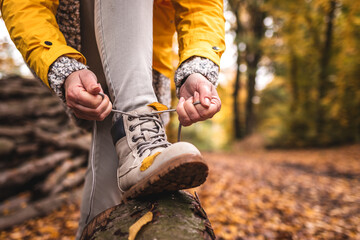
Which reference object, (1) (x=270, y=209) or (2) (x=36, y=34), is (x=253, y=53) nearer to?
(1) (x=270, y=209)

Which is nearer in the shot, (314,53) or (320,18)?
(320,18)

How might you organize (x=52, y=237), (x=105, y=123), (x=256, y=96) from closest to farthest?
(x=105, y=123), (x=52, y=237), (x=256, y=96)

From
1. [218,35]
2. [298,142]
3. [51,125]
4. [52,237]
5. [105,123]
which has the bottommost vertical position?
[298,142]

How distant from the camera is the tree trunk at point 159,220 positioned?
2.40ft

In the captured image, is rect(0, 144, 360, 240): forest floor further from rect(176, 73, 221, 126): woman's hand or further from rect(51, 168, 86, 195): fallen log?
rect(176, 73, 221, 126): woman's hand

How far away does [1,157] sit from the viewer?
99.2 inches

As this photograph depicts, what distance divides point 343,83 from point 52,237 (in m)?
7.61

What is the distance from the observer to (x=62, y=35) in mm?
919

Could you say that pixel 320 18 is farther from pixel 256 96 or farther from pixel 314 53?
pixel 256 96

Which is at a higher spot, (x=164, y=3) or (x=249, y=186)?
(x=164, y=3)

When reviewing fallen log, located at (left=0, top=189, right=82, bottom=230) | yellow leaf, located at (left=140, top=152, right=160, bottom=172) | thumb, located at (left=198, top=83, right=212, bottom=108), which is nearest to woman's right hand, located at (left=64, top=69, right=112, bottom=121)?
yellow leaf, located at (left=140, top=152, right=160, bottom=172)

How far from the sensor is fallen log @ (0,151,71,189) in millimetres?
2377

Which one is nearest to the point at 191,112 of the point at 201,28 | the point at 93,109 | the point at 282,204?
the point at 93,109

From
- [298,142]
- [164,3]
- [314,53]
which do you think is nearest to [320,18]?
[314,53]
